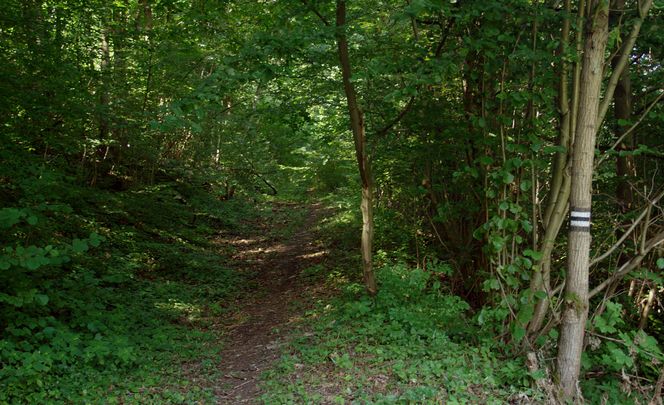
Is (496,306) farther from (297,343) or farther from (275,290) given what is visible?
(275,290)

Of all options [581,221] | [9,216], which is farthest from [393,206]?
[9,216]

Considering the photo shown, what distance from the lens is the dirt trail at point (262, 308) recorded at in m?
5.37

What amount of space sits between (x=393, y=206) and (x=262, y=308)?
11.0ft

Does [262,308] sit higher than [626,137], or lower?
lower

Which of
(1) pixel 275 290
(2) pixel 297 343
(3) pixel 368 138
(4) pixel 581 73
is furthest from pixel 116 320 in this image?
(4) pixel 581 73

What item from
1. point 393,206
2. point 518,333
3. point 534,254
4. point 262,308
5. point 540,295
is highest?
point 534,254

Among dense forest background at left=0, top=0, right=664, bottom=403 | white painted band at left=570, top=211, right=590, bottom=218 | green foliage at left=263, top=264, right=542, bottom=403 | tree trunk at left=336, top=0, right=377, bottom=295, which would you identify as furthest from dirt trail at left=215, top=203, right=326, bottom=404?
white painted band at left=570, top=211, right=590, bottom=218

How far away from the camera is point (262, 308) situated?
8.30 m

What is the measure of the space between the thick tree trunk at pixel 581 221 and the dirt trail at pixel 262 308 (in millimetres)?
2944

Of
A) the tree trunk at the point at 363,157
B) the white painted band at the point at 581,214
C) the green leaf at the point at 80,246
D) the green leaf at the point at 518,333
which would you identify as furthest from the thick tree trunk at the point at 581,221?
the green leaf at the point at 80,246

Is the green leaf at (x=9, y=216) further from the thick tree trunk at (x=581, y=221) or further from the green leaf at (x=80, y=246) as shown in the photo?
the thick tree trunk at (x=581, y=221)

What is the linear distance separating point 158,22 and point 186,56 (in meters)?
3.89

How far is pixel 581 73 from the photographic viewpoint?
447 cm

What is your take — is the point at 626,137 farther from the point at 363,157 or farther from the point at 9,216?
the point at 9,216
